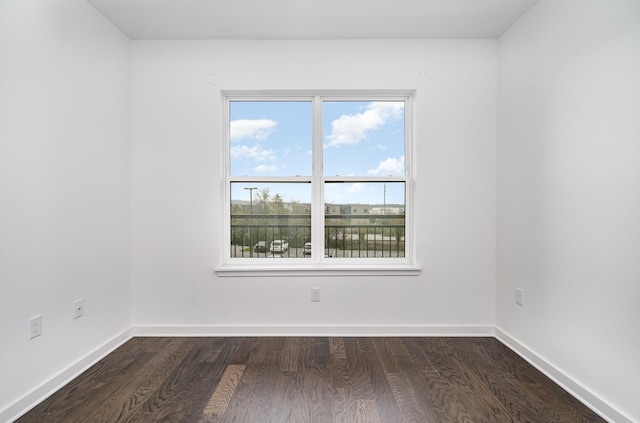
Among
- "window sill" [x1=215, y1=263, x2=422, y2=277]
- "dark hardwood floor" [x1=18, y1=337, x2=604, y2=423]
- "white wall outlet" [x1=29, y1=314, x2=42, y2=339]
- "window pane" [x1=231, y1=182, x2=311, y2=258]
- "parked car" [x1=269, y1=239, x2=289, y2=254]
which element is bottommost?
"dark hardwood floor" [x1=18, y1=337, x2=604, y2=423]

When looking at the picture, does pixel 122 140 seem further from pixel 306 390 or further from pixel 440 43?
pixel 440 43

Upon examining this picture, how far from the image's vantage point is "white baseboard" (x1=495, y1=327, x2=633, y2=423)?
5.18 feet

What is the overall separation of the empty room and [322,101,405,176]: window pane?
0.8 inches

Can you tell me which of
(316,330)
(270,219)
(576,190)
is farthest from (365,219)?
(576,190)

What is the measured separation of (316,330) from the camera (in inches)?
102

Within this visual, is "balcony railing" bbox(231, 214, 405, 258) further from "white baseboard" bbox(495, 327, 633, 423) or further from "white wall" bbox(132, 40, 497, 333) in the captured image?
"white baseboard" bbox(495, 327, 633, 423)

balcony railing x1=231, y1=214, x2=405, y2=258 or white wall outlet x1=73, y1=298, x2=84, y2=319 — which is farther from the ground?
balcony railing x1=231, y1=214, x2=405, y2=258

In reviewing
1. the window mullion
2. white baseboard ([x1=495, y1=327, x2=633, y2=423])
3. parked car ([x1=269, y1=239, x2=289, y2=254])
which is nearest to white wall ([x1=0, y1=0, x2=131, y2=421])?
parked car ([x1=269, y1=239, x2=289, y2=254])

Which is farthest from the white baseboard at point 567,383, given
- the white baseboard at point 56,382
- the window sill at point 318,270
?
the white baseboard at point 56,382

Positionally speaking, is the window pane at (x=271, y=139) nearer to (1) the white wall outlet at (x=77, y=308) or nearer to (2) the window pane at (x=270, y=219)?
(2) the window pane at (x=270, y=219)

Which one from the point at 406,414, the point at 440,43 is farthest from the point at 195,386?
the point at 440,43

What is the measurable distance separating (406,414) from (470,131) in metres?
2.17

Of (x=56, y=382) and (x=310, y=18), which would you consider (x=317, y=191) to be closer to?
(x=310, y=18)

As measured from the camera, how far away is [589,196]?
172 centimetres
